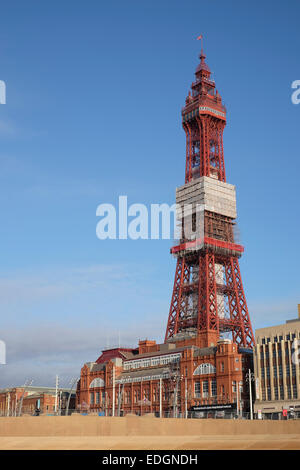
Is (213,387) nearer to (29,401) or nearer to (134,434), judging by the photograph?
(29,401)

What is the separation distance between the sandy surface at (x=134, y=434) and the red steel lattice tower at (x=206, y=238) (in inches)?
3485

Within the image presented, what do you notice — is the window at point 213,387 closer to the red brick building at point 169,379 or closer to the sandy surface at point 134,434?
the red brick building at point 169,379

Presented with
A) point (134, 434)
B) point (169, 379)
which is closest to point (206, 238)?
point (169, 379)

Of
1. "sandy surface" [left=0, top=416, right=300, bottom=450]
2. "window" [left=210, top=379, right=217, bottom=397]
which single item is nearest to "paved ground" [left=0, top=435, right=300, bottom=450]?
"sandy surface" [left=0, top=416, right=300, bottom=450]

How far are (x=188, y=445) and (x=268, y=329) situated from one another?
290ft

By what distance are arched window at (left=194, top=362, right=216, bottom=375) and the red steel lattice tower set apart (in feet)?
25.2

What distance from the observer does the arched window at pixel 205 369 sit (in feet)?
410

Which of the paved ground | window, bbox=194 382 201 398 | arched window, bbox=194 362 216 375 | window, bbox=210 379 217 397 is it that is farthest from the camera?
window, bbox=194 382 201 398

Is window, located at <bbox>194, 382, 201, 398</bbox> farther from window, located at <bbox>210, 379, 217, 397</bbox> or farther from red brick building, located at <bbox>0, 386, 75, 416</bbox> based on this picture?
red brick building, located at <bbox>0, 386, 75, 416</bbox>

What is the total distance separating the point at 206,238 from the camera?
151125mm

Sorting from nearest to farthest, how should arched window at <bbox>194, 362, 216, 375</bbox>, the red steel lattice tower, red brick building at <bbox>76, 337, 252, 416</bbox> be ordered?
red brick building at <bbox>76, 337, 252, 416</bbox> → arched window at <bbox>194, 362, 216, 375</bbox> → the red steel lattice tower

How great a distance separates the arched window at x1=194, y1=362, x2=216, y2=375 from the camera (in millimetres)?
124875

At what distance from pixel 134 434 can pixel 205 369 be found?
282ft

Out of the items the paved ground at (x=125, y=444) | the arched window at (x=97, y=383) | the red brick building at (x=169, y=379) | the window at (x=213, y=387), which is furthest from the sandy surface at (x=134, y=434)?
the arched window at (x=97, y=383)
